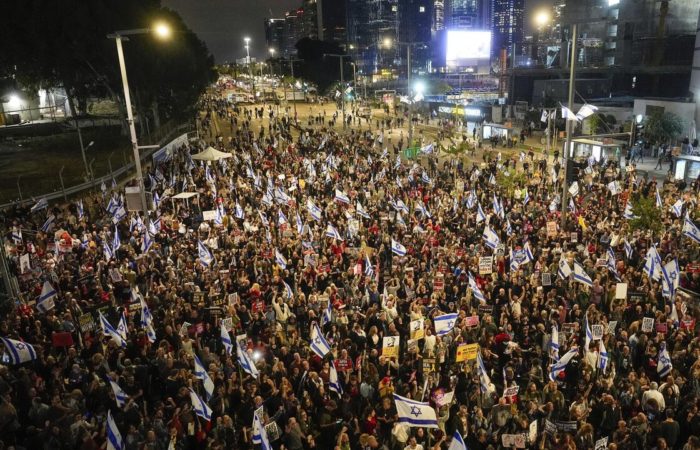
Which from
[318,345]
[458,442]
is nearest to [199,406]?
[318,345]

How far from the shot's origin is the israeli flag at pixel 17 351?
10.8m

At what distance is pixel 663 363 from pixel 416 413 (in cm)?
542

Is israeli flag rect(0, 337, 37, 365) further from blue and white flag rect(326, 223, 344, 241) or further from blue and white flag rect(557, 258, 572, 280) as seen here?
blue and white flag rect(557, 258, 572, 280)

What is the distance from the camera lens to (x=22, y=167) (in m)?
39.6

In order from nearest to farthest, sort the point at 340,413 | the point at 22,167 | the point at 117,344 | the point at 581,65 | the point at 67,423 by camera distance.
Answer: the point at 67,423 < the point at 340,413 < the point at 117,344 < the point at 22,167 < the point at 581,65

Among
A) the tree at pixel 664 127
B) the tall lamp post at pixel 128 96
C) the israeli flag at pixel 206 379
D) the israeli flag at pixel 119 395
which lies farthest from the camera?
the tree at pixel 664 127

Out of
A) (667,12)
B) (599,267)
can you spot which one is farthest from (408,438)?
(667,12)

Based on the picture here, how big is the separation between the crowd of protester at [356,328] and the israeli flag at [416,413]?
39cm

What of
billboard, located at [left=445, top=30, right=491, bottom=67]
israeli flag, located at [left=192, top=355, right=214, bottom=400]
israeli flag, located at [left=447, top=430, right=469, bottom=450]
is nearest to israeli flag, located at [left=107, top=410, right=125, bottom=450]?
israeli flag, located at [left=192, top=355, right=214, bottom=400]

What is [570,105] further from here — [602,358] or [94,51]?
[94,51]

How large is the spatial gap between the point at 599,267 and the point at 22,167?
38645 millimetres

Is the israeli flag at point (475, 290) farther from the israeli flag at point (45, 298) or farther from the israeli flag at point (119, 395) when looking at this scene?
the israeli flag at point (45, 298)

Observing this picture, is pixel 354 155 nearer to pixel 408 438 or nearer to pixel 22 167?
pixel 22 167

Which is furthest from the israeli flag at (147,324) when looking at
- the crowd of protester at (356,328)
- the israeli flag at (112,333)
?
the israeli flag at (112,333)
